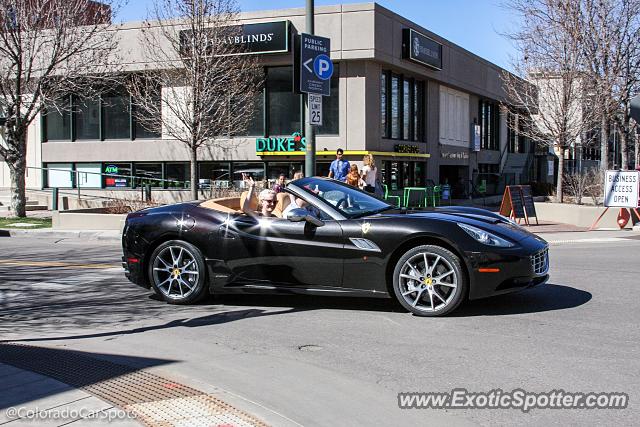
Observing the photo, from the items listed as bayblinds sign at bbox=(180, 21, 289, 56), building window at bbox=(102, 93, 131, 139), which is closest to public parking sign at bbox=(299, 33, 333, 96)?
bayblinds sign at bbox=(180, 21, 289, 56)

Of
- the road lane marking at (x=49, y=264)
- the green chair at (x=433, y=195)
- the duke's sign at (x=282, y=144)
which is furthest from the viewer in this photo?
the green chair at (x=433, y=195)

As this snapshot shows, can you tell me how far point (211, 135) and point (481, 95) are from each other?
18678 millimetres

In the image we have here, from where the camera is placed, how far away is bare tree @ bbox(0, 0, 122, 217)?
1966 centimetres

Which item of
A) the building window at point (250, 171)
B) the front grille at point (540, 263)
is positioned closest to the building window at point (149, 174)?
the building window at point (250, 171)

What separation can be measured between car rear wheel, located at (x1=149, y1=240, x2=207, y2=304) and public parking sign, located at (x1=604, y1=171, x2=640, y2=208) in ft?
40.9

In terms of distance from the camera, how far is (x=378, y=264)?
6938mm

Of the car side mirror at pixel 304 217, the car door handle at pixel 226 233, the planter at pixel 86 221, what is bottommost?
the planter at pixel 86 221

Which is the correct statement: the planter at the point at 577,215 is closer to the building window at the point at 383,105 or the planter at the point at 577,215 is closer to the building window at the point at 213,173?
the building window at the point at 383,105

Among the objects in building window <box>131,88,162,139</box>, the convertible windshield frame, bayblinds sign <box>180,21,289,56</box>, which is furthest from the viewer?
building window <box>131,88,162,139</box>

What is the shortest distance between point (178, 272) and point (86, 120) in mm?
23168

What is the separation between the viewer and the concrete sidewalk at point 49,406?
13.4 ft

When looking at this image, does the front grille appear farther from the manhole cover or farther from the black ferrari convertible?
the manhole cover

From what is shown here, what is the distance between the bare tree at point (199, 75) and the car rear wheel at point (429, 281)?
15.7m

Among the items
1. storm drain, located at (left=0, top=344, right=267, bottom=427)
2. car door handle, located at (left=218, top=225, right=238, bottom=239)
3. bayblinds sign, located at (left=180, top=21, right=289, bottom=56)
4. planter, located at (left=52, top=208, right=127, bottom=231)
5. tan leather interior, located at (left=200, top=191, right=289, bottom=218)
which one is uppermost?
bayblinds sign, located at (left=180, top=21, right=289, bottom=56)
